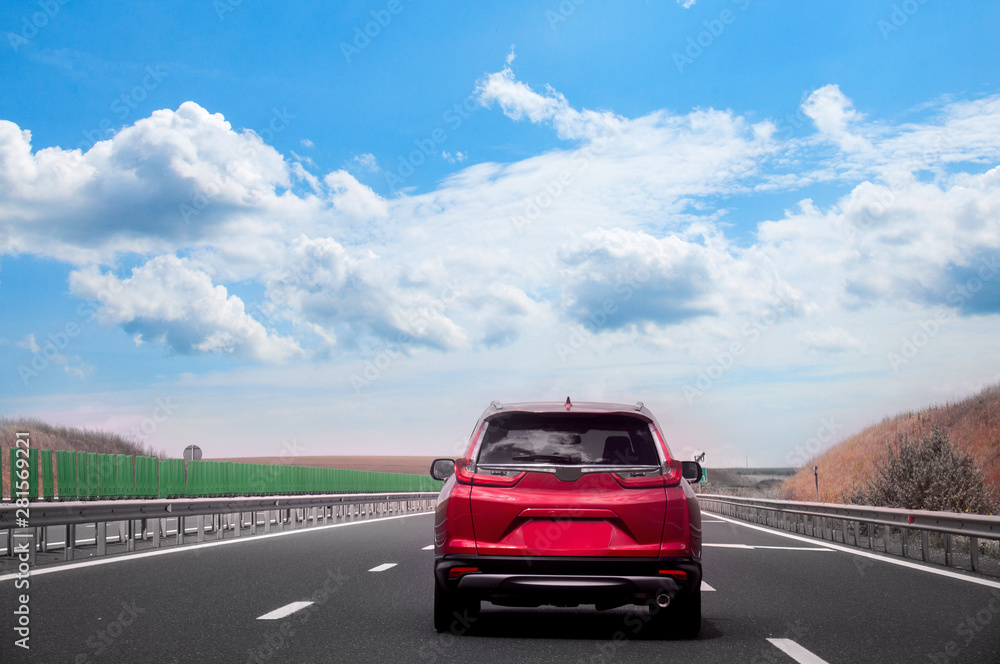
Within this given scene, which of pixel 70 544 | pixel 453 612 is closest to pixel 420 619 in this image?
pixel 453 612

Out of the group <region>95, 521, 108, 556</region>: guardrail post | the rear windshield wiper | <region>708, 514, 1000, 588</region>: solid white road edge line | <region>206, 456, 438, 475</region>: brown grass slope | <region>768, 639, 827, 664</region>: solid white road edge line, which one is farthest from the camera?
<region>206, 456, 438, 475</region>: brown grass slope

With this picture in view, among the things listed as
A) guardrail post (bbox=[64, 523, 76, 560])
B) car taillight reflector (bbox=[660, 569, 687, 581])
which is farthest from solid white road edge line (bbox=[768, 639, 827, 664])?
guardrail post (bbox=[64, 523, 76, 560])

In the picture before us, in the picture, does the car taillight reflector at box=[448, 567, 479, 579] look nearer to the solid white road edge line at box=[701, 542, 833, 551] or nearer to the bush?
the solid white road edge line at box=[701, 542, 833, 551]

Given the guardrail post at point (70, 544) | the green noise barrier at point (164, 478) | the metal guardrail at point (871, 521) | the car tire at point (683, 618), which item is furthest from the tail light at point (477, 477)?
the green noise barrier at point (164, 478)

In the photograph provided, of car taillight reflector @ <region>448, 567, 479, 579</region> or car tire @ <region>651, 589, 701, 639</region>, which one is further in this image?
car tire @ <region>651, 589, 701, 639</region>

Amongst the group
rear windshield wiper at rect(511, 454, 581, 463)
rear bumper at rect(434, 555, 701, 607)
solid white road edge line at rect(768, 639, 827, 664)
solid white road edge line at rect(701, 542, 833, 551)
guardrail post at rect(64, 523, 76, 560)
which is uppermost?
rear windshield wiper at rect(511, 454, 581, 463)

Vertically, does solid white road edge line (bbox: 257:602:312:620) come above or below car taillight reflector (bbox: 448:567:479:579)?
below

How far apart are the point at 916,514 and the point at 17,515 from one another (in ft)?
38.5

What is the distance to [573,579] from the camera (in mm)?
7223

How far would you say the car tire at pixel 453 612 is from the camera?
7828 millimetres

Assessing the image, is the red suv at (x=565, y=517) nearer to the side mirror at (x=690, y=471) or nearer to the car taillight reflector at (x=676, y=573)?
the car taillight reflector at (x=676, y=573)

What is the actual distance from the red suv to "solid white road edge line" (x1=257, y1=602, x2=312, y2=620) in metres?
1.93

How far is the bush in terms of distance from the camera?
29266mm

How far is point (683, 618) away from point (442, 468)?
2.09 m
